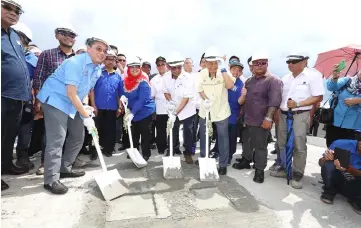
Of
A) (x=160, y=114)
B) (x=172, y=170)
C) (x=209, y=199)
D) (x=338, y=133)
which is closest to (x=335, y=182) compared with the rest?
(x=338, y=133)

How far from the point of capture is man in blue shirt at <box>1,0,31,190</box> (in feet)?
9.91

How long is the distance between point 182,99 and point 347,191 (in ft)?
8.60

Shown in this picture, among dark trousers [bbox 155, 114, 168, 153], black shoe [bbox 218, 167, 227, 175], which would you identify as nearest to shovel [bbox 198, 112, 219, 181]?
black shoe [bbox 218, 167, 227, 175]

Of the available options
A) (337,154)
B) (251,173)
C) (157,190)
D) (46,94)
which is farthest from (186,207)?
(46,94)

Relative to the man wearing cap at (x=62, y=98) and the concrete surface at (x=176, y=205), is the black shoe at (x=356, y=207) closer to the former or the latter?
the concrete surface at (x=176, y=205)

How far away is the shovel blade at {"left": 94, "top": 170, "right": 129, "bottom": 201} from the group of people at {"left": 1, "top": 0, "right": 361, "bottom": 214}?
539 mm

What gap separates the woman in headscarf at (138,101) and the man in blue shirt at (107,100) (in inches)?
7.3

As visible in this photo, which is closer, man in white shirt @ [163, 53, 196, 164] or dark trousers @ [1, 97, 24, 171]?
dark trousers @ [1, 97, 24, 171]

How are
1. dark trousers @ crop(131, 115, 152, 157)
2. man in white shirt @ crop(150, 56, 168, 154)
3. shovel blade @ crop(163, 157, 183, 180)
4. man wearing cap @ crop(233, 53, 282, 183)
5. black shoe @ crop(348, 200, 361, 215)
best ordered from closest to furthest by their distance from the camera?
1. black shoe @ crop(348, 200, 361, 215)
2. man wearing cap @ crop(233, 53, 282, 183)
3. shovel blade @ crop(163, 157, 183, 180)
4. dark trousers @ crop(131, 115, 152, 157)
5. man in white shirt @ crop(150, 56, 168, 154)

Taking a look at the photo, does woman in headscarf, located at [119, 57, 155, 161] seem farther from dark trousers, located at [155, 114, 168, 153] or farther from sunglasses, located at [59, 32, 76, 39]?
sunglasses, located at [59, 32, 76, 39]

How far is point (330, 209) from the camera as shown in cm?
295

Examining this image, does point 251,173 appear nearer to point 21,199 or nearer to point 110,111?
point 110,111

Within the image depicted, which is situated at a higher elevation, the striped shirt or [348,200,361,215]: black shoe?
the striped shirt

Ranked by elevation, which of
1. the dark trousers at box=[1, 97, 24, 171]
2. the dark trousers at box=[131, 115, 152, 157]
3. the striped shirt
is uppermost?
the striped shirt
